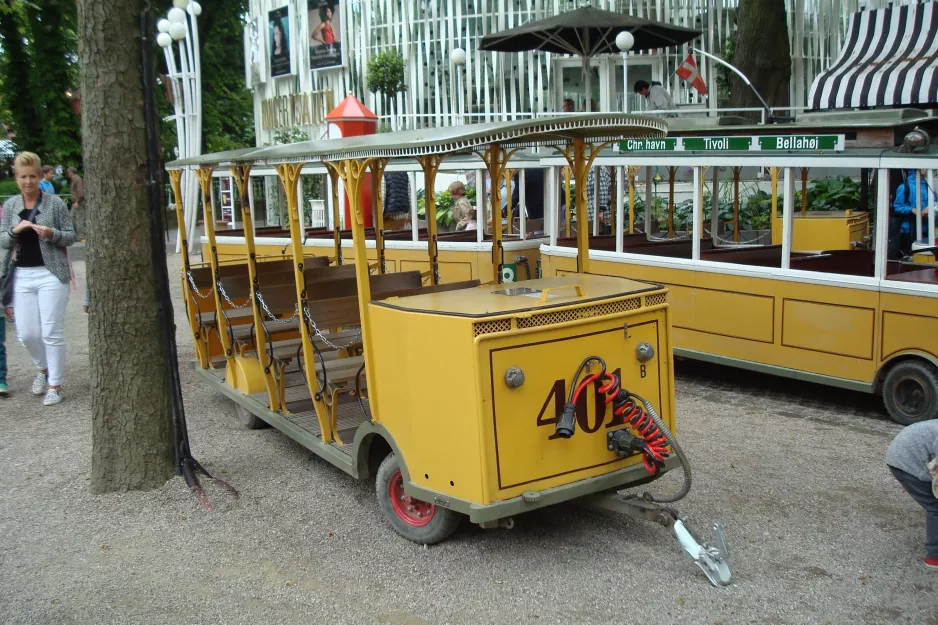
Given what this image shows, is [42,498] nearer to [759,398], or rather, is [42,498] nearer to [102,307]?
[102,307]

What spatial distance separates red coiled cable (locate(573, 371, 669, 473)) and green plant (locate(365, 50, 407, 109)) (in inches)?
764

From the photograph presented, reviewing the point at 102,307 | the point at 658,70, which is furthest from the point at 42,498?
the point at 658,70

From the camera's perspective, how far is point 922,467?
14.6 ft

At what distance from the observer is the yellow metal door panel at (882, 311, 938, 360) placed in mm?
6812

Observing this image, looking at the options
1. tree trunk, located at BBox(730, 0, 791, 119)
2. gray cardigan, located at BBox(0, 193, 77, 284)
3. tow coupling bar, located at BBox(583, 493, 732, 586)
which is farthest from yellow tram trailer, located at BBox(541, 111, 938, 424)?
tree trunk, located at BBox(730, 0, 791, 119)

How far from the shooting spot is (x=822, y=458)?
6.36 meters

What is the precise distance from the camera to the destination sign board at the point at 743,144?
7.48 m

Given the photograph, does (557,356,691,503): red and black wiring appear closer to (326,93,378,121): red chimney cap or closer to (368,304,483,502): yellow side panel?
(368,304,483,502): yellow side panel

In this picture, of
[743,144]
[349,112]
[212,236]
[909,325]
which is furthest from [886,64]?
[212,236]

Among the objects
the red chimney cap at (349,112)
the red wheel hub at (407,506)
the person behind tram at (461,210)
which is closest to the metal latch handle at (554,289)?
the red wheel hub at (407,506)

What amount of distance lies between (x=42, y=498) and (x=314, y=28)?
2336 centimetres

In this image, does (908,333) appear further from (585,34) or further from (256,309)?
(585,34)

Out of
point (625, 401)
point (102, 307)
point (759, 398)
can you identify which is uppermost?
point (102, 307)

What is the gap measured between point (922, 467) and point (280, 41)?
27.5 meters
